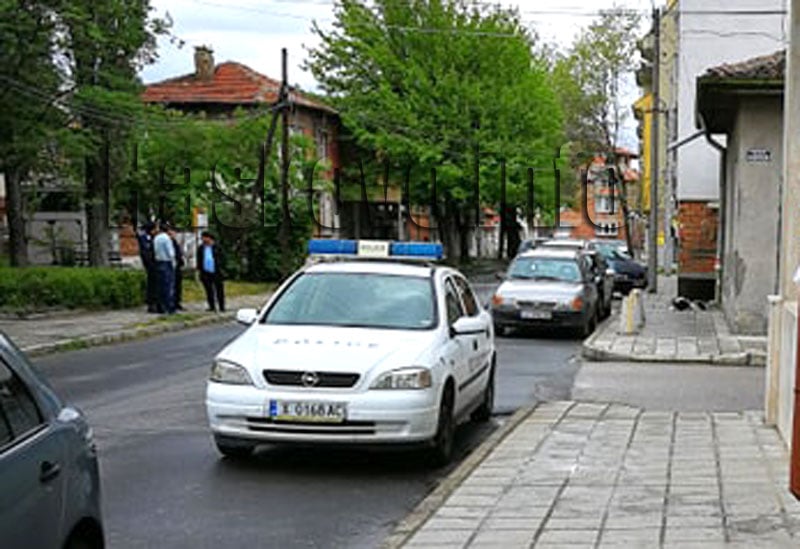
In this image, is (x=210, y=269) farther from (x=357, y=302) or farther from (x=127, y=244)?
(x=127, y=244)

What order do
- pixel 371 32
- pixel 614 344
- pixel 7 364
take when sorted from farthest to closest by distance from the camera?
pixel 371 32
pixel 614 344
pixel 7 364

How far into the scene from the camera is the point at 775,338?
9602 millimetres

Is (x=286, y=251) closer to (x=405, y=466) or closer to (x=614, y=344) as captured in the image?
(x=614, y=344)

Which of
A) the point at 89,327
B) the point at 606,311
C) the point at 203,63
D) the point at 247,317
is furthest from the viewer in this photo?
the point at 203,63

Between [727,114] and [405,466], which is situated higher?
[727,114]

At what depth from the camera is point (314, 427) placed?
315 inches

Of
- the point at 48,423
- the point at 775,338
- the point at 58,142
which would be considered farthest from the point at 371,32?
the point at 48,423

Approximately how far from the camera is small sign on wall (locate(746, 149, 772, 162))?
669 inches

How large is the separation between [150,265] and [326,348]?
15.4m

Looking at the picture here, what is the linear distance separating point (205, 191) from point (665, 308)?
1664 cm

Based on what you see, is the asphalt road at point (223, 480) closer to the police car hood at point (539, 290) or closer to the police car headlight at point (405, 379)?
the police car headlight at point (405, 379)

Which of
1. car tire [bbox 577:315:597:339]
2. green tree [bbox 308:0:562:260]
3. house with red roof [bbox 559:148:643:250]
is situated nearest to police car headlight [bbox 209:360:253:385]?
car tire [bbox 577:315:597:339]

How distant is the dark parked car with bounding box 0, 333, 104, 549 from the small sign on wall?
561 inches

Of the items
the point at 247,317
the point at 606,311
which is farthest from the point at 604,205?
the point at 247,317
